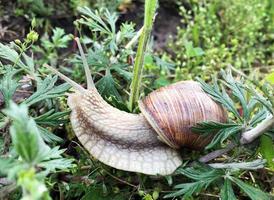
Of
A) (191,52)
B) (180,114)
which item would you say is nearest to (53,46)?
(191,52)

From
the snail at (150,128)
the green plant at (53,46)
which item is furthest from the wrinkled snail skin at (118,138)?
the green plant at (53,46)

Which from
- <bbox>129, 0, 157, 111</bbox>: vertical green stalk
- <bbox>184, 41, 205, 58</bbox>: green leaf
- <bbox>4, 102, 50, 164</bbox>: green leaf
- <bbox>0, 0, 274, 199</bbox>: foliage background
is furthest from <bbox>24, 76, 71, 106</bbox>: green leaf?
<bbox>184, 41, 205, 58</bbox>: green leaf

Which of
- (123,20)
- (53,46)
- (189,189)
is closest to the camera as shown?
→ (189,189)

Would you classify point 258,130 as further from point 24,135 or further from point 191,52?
point 191,52

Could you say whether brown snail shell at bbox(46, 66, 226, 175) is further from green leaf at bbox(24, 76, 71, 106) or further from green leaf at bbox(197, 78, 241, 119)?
green leaf at bbox(24, 76, 71, 106)

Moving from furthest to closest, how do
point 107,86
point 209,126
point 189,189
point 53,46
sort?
point 53,46 < point 107,86 < point 209,126 < point 189,189

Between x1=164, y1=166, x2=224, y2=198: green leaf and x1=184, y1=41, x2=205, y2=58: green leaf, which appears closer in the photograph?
x1=164, y1=166, x2=224, y2=198: green leaf

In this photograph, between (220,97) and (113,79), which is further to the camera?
(113,79)
